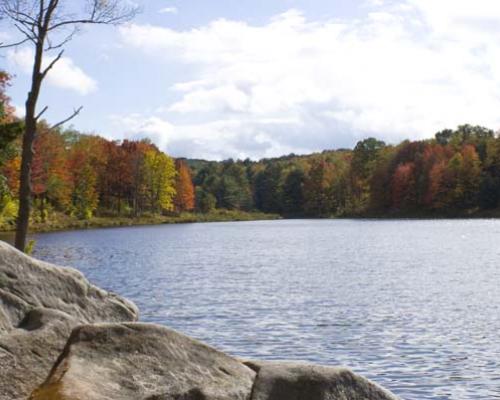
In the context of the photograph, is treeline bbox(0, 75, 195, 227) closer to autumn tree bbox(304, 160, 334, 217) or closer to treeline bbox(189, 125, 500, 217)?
treeline bbox(189, 125, 500, 217)

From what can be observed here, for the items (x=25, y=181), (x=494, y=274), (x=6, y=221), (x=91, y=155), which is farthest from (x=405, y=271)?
(x=91, y=155)

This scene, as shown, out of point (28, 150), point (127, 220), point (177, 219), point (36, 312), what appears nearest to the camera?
point (36, 312)

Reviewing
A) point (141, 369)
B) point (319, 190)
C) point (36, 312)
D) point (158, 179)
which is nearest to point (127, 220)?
point (158, 179)

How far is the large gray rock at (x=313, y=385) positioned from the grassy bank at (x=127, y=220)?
2709 inches

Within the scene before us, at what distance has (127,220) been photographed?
11969 cm

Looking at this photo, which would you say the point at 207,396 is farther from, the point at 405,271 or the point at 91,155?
the point at 91,155

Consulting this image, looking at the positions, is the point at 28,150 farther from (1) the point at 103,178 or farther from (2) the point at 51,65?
(1) the point at 103,178

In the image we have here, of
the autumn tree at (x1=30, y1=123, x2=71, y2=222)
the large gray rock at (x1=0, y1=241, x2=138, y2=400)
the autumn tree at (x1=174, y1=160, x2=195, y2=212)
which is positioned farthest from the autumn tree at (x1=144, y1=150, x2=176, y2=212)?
the large gray rock at (x1=0, y1=241, x2=138, y2=400)

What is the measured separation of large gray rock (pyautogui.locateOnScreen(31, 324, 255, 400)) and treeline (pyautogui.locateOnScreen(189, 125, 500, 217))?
137945mm

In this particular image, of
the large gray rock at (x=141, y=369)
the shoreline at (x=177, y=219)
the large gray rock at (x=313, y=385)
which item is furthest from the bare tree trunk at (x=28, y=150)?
the shoreline at (x=177, y=219)

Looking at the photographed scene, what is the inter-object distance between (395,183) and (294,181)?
4291cm

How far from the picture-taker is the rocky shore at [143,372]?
7.30 metres

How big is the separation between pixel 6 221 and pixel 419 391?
64.0 metres

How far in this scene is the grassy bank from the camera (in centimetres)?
9469
